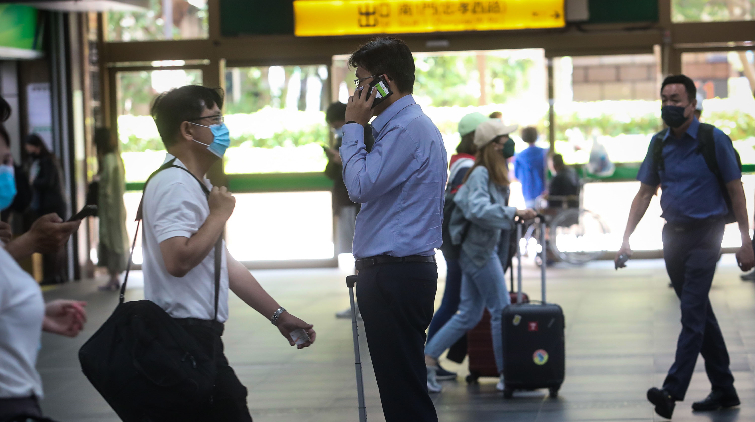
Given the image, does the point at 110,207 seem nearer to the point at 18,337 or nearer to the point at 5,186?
the point at 5,186

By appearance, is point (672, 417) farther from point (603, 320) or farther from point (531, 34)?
point (531, 34)

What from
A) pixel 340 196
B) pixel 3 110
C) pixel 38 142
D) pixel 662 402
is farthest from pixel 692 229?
pixel 38 142

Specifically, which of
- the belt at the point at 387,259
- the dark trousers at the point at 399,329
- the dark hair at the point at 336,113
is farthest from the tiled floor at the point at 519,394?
the belt at the point at 387,259

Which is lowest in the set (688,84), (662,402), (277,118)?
(662,402)

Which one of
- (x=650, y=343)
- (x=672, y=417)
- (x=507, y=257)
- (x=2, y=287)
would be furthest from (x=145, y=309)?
(x=650, y=343)

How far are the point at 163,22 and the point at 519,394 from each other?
9286mm

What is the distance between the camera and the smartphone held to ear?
3.47 meters

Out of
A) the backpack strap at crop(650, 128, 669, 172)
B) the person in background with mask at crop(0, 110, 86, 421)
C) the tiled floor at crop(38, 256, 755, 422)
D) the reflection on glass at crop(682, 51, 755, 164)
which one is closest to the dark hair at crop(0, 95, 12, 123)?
the person in background with mask at crop(0, 110, 86, 421)

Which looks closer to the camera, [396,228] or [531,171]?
[396,228]

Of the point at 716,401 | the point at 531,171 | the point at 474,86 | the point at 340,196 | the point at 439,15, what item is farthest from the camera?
the point at 474,86

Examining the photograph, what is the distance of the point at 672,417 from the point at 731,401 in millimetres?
381

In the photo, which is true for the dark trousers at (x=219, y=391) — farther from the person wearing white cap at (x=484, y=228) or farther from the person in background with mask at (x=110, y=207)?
the person in background with mask at (x=110, y=207)

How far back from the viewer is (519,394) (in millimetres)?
6176

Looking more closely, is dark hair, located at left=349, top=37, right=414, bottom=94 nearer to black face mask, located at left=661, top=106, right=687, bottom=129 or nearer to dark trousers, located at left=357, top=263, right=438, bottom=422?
dark trousers, located at left=357, top=263, right=438, bottom=422
